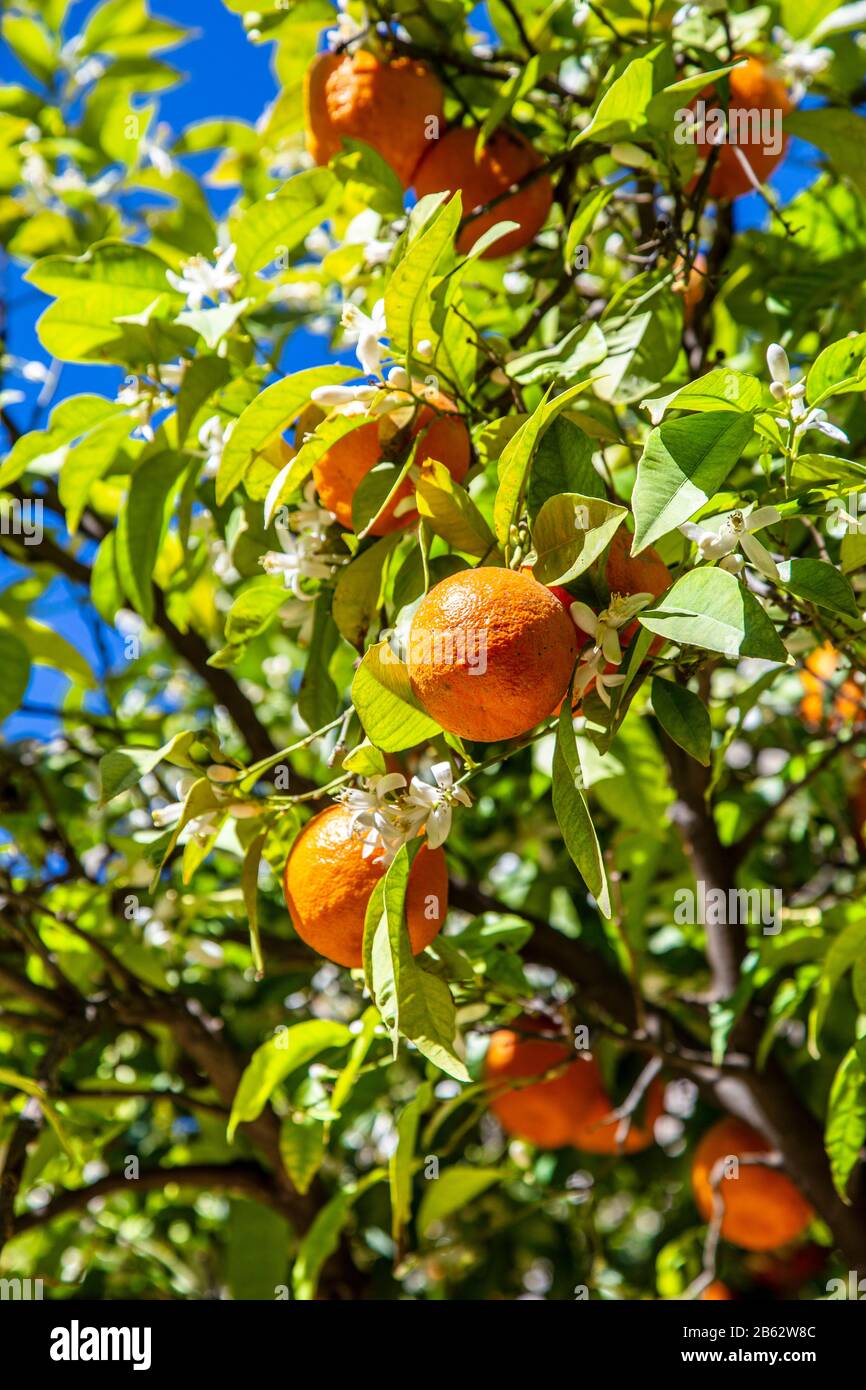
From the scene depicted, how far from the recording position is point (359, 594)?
33.5 inches

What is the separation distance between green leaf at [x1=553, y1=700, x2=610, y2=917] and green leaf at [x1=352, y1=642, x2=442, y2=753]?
0.26ft

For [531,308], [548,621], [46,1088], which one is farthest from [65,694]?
[548,621]

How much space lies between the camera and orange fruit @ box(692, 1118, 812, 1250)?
54.1 inches

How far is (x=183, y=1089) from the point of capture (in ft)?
5.00

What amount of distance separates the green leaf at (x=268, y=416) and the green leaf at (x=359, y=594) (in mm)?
105

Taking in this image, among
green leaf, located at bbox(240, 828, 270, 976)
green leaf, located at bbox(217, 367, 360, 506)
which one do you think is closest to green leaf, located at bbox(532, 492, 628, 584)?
green leaf, located at bbox(217, 367, 360, 506)

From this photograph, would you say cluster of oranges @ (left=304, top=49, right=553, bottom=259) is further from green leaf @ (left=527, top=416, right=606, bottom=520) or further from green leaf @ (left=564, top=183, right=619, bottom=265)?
green leaf @ (left=527, top=416, right=606, bottom=520)

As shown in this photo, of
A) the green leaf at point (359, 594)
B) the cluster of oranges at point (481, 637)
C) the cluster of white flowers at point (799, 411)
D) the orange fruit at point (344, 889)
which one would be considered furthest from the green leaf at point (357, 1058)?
the cluster of white flowers at point (799, 411)

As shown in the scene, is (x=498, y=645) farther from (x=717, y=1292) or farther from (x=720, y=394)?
(x=717, y=1292)

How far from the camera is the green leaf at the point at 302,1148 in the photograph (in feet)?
3.90

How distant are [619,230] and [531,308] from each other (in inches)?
4.4

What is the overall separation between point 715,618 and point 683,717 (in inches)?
4.6

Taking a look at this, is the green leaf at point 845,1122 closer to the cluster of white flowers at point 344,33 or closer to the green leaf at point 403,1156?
the green leaf at point 403,1156

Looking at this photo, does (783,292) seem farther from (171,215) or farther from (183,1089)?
(183,1089)
